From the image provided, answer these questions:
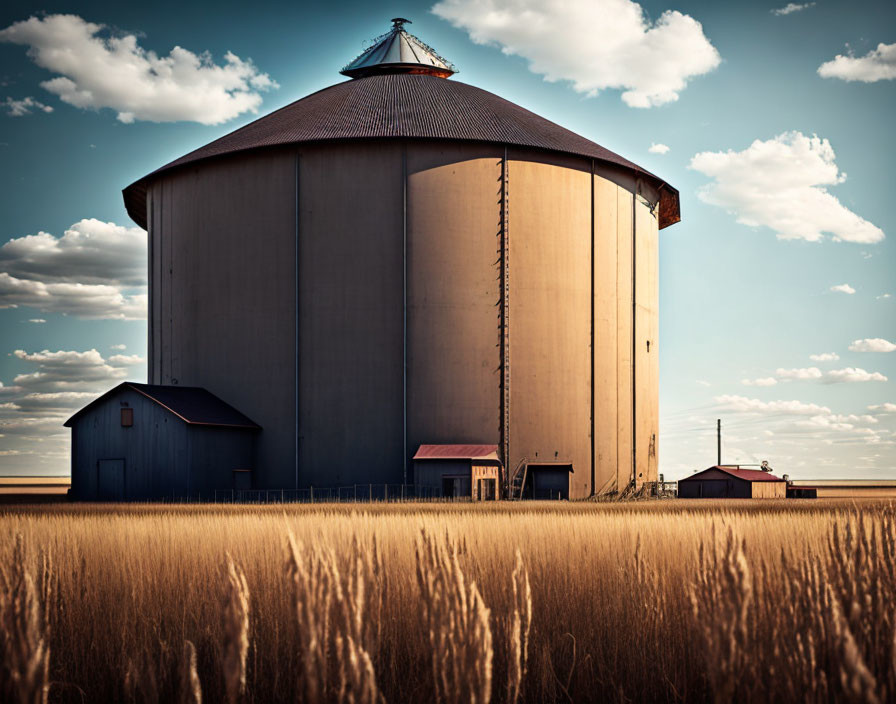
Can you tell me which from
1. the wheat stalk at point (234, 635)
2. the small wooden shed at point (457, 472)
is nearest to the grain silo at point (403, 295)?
the small wooden shed at point (457, 472)

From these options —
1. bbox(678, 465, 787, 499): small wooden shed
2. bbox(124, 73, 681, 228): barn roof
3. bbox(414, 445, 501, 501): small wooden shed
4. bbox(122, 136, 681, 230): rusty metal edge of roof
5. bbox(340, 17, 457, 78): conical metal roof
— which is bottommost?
bbox(678, 465, 787, 499): small wooden shed

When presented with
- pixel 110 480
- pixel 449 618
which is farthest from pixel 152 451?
pixel 449 618

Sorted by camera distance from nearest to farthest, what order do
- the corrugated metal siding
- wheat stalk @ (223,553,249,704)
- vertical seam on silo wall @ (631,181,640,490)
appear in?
1. wheat stalk @ (223,553,249,704)
2. the corrugated metal siding
3. vertical seam on silo wall @ (631,181,640,490)

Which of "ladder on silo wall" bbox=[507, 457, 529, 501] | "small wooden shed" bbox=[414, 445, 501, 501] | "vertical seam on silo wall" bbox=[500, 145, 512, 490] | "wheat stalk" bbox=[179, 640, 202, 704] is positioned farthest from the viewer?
"vertical seam on silo wall" bbox=[500, 145, 512, 490]

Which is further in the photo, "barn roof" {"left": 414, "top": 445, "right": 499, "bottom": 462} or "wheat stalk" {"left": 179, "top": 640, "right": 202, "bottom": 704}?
"barn roof" {"left": 414, "top": 445, "right": 499, "bottom": 462}

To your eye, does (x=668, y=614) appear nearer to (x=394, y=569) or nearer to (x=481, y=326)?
(x=394, y=569)

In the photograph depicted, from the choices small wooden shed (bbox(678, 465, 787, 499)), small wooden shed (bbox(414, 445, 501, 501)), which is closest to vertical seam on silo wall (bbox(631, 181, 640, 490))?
small wooden shed (bbox(414, 445, 501, 501))

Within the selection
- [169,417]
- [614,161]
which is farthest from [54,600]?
[614,161]

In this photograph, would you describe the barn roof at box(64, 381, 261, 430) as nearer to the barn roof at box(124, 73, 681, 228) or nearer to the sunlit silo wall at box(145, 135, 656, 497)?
the sunlit silo wall at box(145, 135, 656, 497)

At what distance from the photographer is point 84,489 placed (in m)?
35.1

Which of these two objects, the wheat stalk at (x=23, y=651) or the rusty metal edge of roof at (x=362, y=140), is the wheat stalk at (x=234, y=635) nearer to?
the wheat stalk at (x=23, y=651)

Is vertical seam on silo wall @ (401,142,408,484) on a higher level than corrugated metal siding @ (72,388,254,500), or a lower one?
higher

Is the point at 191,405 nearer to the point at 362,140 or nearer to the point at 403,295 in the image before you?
the point at 403,295

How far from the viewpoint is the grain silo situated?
35.2 m
